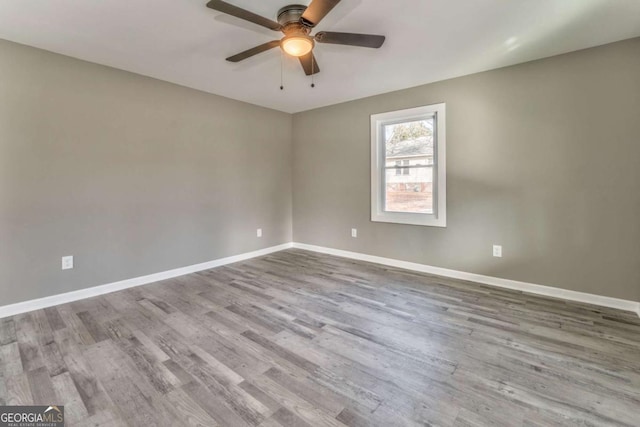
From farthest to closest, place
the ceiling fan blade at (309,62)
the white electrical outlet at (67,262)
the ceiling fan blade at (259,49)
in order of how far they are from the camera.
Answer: the white electrical outlet at (67,262), the ceiling fan blade at (309,62), the ceiling fan blade at (259,49)

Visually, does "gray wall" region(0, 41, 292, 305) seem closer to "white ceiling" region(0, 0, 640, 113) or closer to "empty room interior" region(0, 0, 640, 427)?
"empty room interior" region(0, 0, 640, 427)

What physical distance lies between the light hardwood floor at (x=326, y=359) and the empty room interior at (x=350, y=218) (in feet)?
0.05

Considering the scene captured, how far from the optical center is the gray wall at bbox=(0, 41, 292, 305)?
8.36ft

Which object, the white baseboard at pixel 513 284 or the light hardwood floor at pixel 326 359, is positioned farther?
the white baseboard at pixel 513 284

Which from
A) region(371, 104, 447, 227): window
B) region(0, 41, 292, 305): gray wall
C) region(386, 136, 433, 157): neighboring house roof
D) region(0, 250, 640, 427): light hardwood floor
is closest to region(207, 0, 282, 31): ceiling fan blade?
region(0, 41, 292, 305): gray wall

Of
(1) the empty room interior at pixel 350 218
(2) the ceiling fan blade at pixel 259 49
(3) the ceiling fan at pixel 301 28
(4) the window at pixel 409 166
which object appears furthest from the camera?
(4) the window at pixel 409 166

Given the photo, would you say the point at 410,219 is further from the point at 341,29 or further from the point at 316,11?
the point at 316,11

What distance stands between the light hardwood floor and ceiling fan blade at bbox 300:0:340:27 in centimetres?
225

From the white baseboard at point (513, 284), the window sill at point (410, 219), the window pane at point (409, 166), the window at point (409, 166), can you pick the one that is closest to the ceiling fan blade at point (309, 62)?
the window at point (409, 166)

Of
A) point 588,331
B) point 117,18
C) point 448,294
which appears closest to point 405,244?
point 448,294

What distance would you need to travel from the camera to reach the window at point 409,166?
140 inches

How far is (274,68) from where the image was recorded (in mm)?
3078

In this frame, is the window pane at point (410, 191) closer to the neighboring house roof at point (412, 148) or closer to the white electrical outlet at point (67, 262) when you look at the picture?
the neighboring house roof at point (412, 148)

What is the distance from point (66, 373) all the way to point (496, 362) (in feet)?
8.88
